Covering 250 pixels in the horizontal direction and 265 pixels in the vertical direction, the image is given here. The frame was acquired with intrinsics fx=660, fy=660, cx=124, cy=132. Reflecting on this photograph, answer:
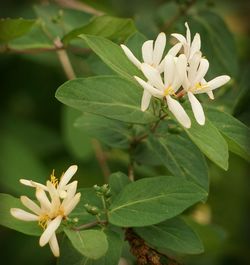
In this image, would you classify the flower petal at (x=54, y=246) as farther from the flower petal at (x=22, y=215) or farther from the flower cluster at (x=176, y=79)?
the flower cluster at (x=176, y=79)

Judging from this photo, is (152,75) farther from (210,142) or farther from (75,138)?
(75,138)

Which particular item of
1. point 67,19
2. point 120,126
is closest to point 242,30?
point 67,19

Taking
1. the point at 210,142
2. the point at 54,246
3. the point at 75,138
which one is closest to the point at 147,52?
the point at 210,142

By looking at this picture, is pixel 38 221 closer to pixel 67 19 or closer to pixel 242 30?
pixel 67 19

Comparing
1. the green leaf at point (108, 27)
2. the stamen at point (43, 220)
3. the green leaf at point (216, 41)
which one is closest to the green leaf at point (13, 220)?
the stamen at point (43, 220)

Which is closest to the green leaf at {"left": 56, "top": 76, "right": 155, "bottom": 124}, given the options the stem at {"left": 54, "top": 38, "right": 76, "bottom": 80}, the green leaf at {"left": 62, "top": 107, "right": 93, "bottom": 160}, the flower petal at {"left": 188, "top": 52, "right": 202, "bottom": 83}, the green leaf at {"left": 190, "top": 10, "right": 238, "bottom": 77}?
the flower petal at {"left": 188, "top": 52, "right": 202, "bottom": 83}
